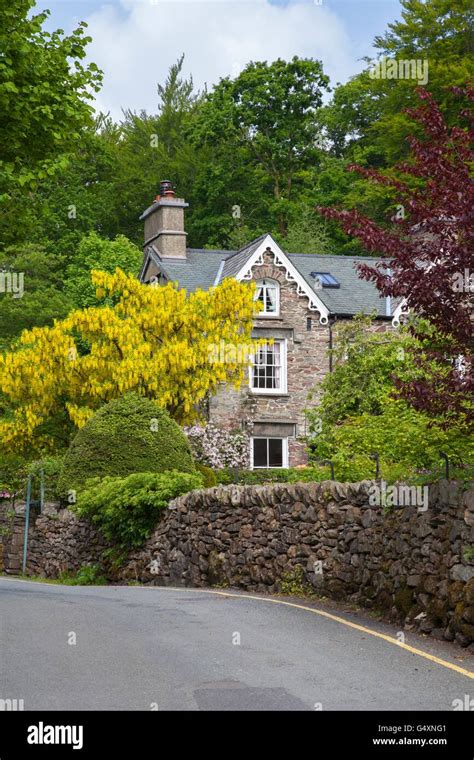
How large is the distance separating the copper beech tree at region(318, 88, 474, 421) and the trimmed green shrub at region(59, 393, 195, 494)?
44.1 feet

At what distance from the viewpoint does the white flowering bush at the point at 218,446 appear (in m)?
38.2

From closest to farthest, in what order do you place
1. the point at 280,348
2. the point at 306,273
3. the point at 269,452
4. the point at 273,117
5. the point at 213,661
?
1. the point at 213,661
2. the point at 269,452
3. the point at 280,348
4. the point at 306,273
5. the point at 273,117

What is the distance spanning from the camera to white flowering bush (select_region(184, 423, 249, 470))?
3819cm

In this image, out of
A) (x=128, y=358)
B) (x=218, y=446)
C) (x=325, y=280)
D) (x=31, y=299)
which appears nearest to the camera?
(x=128, y=358)

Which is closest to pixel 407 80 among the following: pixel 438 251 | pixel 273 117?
pixel 273 117

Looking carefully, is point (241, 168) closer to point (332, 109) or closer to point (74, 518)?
point (332, 109)

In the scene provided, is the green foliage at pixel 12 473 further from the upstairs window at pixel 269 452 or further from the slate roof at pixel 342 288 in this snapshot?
the slate roof at pixel 342 288

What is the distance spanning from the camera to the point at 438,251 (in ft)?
39.9

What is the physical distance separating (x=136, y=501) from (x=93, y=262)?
3363 centimetres

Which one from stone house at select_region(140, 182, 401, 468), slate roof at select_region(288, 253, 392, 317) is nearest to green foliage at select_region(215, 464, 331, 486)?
stone house at select_region(140, 182, 401, 468)

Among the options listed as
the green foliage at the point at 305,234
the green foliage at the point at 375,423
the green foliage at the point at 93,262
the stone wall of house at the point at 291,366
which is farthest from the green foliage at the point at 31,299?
the green foliage at the point at 375,423

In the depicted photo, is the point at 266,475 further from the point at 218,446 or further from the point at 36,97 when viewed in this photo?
the point at 36,97
